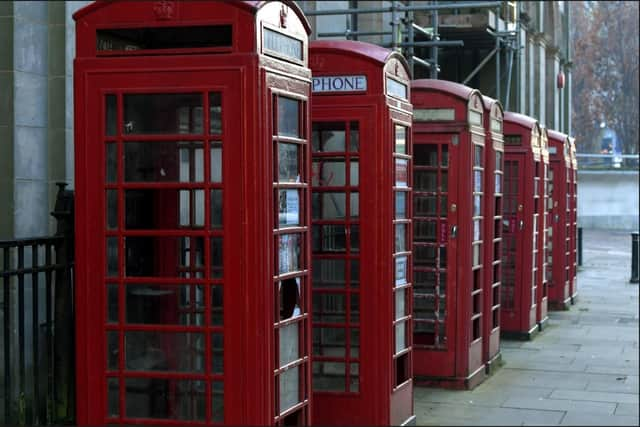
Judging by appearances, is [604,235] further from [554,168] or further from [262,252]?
[262,252]

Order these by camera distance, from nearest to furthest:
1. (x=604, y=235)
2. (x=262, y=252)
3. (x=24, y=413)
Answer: (x=262, y=252), (x=24, y=413), (x=604, y=235)

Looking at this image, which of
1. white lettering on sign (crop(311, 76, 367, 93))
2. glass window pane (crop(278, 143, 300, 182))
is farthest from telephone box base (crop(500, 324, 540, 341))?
glass window pane (crop(278, 143, 300, 182))

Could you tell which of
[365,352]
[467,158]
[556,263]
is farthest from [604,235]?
[365,352]

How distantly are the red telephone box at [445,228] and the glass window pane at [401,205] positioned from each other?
1743 mm

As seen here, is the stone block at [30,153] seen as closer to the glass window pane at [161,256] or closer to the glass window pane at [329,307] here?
the glass window pane at [329,307]

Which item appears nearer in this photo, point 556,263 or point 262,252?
point 262,252

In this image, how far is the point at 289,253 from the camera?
18.4ft

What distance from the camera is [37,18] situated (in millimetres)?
8188

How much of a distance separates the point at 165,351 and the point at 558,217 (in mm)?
11160

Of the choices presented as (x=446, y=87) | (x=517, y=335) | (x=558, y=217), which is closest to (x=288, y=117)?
(x=446, y=87)

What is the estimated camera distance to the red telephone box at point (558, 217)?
15617 millimetres

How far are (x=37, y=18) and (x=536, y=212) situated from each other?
6.73 m

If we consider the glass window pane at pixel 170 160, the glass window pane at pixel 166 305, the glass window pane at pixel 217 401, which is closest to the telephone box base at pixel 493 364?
the glass window pane at pixel 217 401

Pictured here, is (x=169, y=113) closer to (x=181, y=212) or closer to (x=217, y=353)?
(x=181, y=212)
